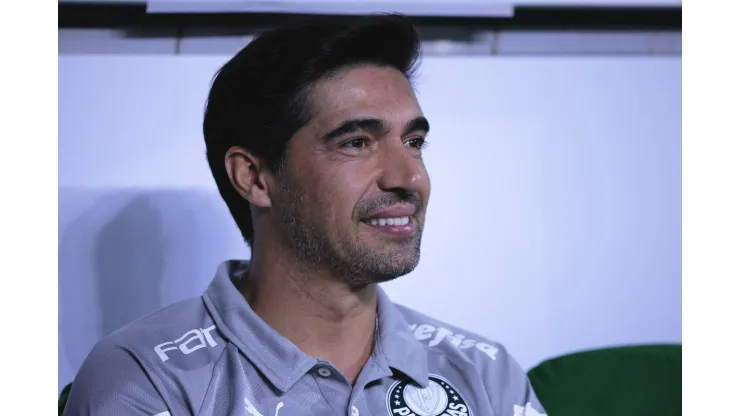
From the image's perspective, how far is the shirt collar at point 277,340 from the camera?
1.18 meters

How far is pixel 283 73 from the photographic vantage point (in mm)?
1290

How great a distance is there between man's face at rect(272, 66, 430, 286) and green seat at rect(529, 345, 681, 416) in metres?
0.52

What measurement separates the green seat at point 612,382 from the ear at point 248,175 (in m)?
0.68

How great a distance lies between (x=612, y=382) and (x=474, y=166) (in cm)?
50

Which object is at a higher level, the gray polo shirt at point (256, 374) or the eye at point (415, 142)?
the eye at point (415, 142)

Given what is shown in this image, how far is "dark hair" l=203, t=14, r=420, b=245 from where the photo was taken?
1276 millimetres

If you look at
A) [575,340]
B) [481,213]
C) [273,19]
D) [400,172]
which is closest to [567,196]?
[481,213]

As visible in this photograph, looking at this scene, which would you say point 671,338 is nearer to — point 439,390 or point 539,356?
point 539,356

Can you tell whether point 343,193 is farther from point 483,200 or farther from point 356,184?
point 483,200

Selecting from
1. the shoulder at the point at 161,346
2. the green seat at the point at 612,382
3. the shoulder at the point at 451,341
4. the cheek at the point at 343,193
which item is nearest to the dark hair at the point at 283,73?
the cheek at the point at 343,193

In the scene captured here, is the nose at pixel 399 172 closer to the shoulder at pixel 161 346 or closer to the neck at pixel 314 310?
the neck at pixel 314 310

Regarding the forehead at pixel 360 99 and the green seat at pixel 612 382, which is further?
the green seat at pixel 612 382

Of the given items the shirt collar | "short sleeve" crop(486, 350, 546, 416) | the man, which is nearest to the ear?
the man

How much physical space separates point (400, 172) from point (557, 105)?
596mm
